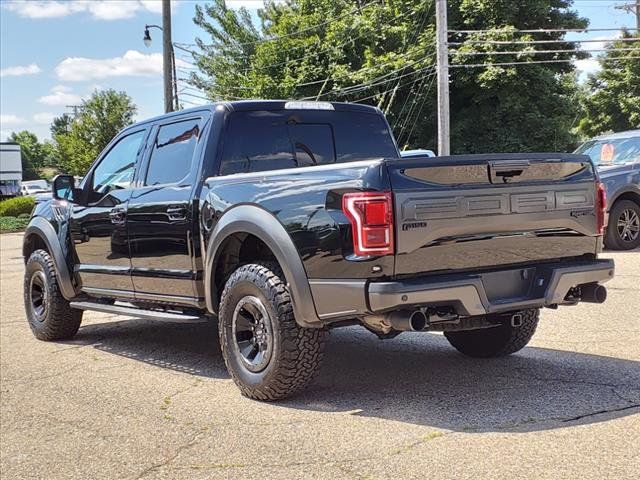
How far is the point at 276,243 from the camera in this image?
14.7 feet

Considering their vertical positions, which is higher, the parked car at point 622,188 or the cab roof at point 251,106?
the cab roof at point 251,106

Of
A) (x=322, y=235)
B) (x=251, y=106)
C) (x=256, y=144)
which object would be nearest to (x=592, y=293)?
(x=322, y=235)

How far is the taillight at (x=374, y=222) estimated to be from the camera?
395 cm

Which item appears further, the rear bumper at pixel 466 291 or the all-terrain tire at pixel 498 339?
the all-terrain tire at pixel 498 339

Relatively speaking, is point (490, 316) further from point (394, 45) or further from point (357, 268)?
point (394, 45)

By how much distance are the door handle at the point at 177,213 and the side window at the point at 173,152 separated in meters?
0.27

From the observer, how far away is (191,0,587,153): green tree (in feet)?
98.1

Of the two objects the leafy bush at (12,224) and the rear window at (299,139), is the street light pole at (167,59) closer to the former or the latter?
the leafy bush at (12,224)

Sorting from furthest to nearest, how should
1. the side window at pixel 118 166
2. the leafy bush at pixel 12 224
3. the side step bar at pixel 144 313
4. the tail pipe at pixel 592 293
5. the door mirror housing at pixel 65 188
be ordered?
the leafy bush at pixel 12 224
the door mirror housing at pixel 65 188
the side window at pixel 118 166
the side step bar at pixel 144 313
the tail pipe at pixel 592 293

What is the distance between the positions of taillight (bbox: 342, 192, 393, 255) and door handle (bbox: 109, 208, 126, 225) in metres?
2.74

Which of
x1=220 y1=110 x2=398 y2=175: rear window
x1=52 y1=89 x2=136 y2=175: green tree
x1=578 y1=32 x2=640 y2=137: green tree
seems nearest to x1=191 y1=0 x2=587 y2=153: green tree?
x1=578 y1=32 x2=640 y2=137: green tree

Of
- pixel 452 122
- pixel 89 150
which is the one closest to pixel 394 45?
pixel 452 122

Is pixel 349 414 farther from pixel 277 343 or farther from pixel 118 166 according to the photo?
pixel 118 166

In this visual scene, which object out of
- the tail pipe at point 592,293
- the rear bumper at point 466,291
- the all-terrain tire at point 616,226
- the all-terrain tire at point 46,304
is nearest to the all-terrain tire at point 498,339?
the tail pipe at point 592,293
